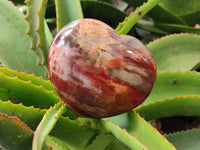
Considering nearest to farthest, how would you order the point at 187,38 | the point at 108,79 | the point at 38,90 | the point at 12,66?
the point at 108,79, the point at 38,90, the point at 12,66, the point at 187,38

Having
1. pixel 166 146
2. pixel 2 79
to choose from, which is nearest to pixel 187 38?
pixel 166 146

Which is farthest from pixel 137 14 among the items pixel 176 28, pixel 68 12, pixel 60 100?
pixel 176 28

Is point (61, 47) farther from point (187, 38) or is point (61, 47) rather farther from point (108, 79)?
point (187, 38)

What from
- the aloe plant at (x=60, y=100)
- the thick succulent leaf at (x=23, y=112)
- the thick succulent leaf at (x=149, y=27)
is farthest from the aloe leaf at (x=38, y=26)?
the thick succulent leaf at (x=149, y=27)

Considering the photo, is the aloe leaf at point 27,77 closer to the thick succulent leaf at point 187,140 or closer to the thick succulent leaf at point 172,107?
the thick succulent leaf at point 172,107

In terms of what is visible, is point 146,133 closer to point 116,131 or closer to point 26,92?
point 116,131
